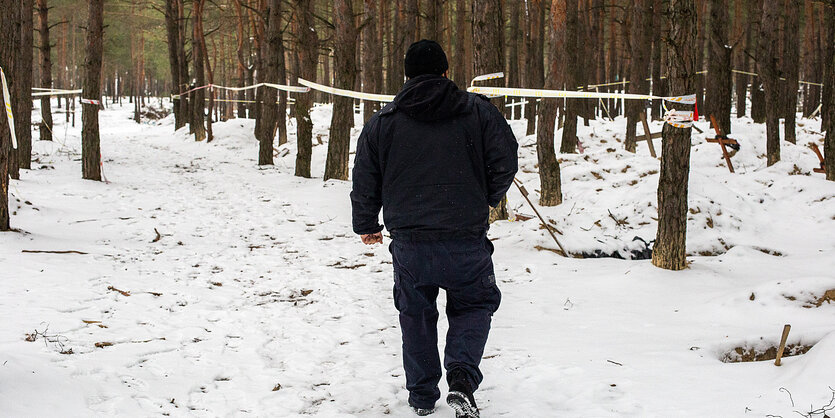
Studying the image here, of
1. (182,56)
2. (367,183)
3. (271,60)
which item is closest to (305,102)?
(271,60)

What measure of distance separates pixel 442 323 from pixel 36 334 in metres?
2.94

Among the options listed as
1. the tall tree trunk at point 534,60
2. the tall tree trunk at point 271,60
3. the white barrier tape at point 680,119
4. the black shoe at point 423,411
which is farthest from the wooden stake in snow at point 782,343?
the tall tree trunk at point 534,60

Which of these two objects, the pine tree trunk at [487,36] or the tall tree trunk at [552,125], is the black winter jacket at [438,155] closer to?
the pine tree trunk at [487,36]

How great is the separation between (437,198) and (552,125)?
7.25 meters

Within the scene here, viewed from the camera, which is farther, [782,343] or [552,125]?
[552,125]

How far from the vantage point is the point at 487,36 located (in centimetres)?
842

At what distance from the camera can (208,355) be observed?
4.36 meters

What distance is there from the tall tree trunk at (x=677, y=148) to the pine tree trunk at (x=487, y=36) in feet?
8.28

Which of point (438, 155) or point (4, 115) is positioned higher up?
point (4, 115)

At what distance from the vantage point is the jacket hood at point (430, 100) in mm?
3145

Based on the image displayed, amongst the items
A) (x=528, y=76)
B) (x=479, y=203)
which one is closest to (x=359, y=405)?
(x=479, y=203)

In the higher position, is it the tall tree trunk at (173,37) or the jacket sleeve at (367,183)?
the tall tree trunk at (173,37)

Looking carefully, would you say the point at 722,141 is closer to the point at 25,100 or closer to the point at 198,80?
the point at 25,100

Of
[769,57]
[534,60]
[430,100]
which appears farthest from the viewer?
[534,60]
